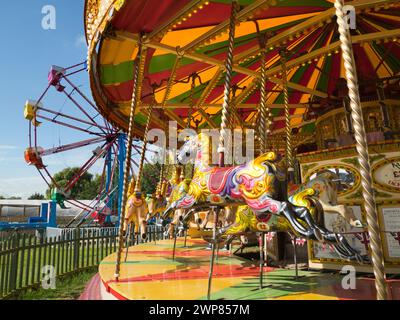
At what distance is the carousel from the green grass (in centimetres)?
149

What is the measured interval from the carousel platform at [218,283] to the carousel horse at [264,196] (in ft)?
3.36

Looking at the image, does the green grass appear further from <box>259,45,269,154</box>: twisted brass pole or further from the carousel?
<box>259,45,269,154</box>: twisted brass pole

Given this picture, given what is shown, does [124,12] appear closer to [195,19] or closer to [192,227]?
[195,19]

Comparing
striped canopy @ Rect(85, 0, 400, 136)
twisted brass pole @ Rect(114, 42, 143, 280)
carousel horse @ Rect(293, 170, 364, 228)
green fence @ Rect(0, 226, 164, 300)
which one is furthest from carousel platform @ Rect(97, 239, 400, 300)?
striped canopy @ Rect(85, 0, 400, 136)

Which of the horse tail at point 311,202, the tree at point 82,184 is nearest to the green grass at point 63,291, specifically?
the horse tail at point 311,202

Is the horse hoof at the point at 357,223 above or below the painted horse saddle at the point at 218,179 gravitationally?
below

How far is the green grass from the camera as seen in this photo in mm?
6093

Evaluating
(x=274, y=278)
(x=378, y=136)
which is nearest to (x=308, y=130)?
(x=378, y=136)

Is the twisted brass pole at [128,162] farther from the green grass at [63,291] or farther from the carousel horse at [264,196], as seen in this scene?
the green grass at [63,291]

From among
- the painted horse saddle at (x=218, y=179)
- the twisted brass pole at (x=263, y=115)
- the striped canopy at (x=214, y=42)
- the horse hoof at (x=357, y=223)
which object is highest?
the striped canopy at (x=214, y=42)

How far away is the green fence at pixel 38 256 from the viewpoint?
6195 mm

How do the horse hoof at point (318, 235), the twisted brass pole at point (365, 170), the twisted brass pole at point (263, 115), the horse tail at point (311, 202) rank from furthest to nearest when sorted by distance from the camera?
the twisted brass pole at point (263, 115)
the horse tail at point (311, 202)
the horse hoof at point (318, 235)
the twisted brass pole at point (365, 170)

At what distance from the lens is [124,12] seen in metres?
4.66
